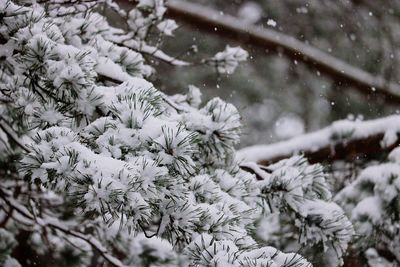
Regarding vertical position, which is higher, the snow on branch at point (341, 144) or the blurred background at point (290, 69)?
the snow on branch at point (341, 144)

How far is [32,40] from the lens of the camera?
58.4 inches

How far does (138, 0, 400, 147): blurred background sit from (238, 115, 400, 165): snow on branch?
12.0 feet

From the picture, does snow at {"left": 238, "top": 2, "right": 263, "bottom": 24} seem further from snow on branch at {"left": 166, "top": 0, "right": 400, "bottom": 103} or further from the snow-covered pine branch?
the snow-covered pine branch

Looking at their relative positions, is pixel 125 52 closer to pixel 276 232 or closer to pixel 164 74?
pixel 276 232

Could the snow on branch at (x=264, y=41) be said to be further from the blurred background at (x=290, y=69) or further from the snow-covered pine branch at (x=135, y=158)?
the blurred background at (x=290, y=69)

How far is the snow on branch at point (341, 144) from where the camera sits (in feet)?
9.71

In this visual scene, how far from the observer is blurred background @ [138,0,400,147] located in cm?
685

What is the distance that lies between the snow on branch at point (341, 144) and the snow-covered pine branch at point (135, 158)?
838 millimetres

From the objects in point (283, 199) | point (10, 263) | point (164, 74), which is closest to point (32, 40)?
point (283, 199)

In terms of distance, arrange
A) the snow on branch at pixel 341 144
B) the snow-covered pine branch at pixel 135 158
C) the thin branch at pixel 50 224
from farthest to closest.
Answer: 1. the snow on branch at pixel 341 144
2. the thin branch at pixel 50 224
3. the snow-covered pine branch at pixel 135 158

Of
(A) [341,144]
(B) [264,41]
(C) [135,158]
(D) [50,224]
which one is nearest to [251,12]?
(B) [264,41]

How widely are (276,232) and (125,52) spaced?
1245 millimetres

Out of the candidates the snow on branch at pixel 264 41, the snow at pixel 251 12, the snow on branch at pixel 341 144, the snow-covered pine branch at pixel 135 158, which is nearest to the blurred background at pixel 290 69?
the snow at pixel 251 12

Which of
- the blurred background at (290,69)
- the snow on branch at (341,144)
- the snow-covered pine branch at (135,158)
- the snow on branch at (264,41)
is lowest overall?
the blurred background at (290,69)
